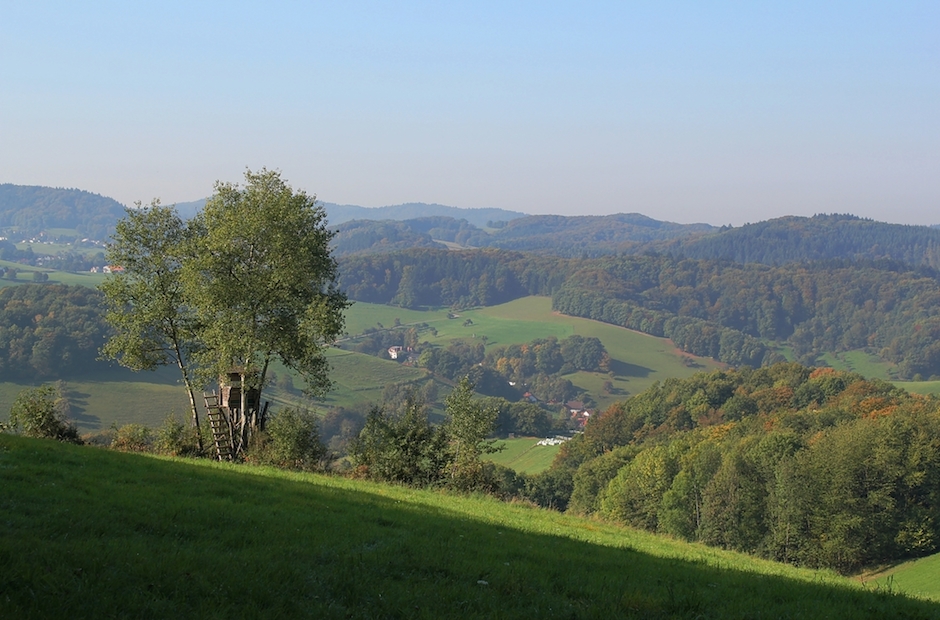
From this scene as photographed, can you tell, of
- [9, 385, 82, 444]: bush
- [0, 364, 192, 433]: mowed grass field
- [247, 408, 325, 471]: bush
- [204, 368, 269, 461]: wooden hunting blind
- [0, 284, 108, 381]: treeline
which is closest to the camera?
[9, 385, 82, 444]: bush

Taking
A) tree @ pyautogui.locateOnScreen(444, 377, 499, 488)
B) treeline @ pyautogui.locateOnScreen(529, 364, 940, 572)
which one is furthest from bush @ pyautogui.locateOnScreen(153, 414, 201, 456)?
treeline @ pyautogui.locateOnScreen(529, 364, 940, 572)

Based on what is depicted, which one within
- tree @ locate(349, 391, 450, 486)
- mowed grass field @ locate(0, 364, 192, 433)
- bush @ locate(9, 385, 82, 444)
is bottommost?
mowed grass field @ locate(0, 364, 192, 433)

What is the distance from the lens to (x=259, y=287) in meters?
27.6

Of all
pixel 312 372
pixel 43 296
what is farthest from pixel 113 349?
pixel 43 296

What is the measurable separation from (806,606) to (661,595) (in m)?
2.01

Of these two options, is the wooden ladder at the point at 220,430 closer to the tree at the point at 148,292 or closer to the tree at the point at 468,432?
the tree at the point at 148,292

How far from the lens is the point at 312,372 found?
28812mm

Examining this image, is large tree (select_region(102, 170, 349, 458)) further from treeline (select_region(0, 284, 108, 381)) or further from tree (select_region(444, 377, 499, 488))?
treeline (select_region(0, 284, 108, 381))

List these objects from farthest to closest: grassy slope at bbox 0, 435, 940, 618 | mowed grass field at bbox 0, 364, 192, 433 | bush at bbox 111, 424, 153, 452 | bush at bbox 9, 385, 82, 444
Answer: mowed grass field at bbox 0, 364, 192, 433
bush at bbox 111, 424, 153, 452
bush at bbox 9, 385, 82, 444
grassy slope at bbox 0, 435, 940, 618

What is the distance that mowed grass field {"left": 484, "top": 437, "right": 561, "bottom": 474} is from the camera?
11631cm

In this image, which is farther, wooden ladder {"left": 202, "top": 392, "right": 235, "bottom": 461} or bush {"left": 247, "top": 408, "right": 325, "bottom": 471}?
wooden ladder {"left": 202, "top": 392, "right": 235, "bottom": 461}

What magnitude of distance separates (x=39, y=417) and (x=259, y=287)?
8.27 m

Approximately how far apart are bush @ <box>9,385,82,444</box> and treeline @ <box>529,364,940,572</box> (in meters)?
39.1

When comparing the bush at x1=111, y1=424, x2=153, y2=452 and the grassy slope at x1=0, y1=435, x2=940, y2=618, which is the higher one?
the grassy slope at x1=0, y1=435, x2=940, y2=618
